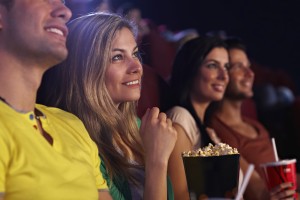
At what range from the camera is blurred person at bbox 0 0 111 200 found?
2.85 feet

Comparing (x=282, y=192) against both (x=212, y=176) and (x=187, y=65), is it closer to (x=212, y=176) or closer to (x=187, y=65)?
(x=212, y=176)

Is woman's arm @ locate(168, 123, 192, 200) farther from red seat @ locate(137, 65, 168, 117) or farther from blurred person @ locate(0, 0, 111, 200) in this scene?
blurred person @ locate(0, 0, 111, 200)

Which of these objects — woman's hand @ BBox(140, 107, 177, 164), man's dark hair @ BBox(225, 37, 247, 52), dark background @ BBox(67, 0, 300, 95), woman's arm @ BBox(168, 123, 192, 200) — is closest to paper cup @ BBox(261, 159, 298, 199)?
woman's arm @ BBox(168, 123, 192, 200)

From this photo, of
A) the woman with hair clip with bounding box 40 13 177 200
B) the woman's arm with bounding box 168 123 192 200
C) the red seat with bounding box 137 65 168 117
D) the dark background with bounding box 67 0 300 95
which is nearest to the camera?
the woman with hair clip with bounding box 40 13 177 200

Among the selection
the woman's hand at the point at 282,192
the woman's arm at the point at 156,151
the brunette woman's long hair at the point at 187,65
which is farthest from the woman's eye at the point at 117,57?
the brunette woman's long hair at the point at 187,65

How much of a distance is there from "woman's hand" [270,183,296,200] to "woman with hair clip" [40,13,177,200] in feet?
0.82

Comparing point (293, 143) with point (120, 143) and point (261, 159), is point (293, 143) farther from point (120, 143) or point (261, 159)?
point (120, 143)

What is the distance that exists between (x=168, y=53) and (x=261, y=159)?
0.77 metres

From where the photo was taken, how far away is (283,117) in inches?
114

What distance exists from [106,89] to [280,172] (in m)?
0.45

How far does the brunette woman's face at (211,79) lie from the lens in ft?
6.58

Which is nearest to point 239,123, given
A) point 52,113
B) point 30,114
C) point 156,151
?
point 156,151

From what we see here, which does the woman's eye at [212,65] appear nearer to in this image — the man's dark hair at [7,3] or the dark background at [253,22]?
the man's dark hair at [7,3]

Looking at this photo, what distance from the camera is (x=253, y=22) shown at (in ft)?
12.3
